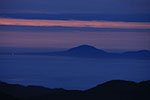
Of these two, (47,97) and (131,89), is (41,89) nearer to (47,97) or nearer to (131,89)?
(47,97)

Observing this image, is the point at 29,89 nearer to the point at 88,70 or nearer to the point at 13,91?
the point at 13,91

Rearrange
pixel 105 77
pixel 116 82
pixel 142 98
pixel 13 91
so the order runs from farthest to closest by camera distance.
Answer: pixel 105 77, pixel 13 91, pixel 116 82, pixel 142 98

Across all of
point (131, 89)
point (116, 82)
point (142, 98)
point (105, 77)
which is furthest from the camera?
point (105, 77)

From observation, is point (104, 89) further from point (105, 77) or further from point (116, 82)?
point (105, 77)

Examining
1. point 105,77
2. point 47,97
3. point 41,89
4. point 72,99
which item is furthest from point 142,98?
point 105,77

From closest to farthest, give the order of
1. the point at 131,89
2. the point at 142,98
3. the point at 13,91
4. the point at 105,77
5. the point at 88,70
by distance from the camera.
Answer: the point at 142,98 → the point at 131,89 → the point at 13,91 → the point at 105,77 → the point at 88,70

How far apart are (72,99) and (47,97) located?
8.66ft

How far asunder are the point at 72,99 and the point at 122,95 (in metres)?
5.20

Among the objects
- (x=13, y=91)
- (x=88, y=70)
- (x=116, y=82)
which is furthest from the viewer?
(x=88, y=70)

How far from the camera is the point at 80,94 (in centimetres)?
3388

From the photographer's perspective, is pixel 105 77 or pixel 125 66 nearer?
pixel 105 77

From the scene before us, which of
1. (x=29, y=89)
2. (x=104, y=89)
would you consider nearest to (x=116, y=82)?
(x=104, y=89)

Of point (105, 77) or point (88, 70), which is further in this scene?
point (88, 70)

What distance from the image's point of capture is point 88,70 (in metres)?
180
